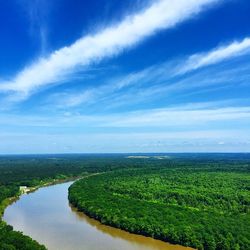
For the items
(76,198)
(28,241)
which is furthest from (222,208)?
(28,241)

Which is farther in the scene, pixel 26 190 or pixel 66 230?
pixel 26 190

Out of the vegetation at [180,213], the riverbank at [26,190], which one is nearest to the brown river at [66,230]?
the riverbank at [26,190]

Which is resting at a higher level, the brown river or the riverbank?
the riverbank

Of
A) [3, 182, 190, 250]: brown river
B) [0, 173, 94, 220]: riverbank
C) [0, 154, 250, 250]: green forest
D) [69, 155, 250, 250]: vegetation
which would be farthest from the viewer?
[0, 173, 94, 220]: riverbank

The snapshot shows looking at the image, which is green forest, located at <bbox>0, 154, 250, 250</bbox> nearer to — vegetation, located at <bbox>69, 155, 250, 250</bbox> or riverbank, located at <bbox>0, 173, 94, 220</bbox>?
vegetation, located at <bbox>69, 155, 250, 250</bbox>

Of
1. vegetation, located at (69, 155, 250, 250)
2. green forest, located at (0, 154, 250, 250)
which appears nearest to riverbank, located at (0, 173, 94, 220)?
green forest, located at (0, 154, 250, 250)

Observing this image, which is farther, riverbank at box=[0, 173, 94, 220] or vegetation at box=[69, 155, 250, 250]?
riverbank at box=[0, 173, 94, 220]

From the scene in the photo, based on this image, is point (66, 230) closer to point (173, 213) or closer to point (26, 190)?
point (173, 213)

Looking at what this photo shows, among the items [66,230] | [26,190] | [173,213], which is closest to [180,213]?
[173,213]
